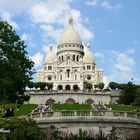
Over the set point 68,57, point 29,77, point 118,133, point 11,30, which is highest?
point 68,57

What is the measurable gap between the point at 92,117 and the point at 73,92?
6688 centimetres

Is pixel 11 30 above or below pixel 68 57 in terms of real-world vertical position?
below

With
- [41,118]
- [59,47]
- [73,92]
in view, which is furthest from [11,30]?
[59,47]

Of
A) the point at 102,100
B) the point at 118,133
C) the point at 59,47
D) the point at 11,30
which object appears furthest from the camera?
the point at 59,47

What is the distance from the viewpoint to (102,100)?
96.9 metres

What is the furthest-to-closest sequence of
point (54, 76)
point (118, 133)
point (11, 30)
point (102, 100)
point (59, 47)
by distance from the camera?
point (59, 47) → point (54, 76) → point (102, 100) → point (11, 30) → point (118, 133)

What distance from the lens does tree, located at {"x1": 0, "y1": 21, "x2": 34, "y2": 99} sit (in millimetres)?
32812

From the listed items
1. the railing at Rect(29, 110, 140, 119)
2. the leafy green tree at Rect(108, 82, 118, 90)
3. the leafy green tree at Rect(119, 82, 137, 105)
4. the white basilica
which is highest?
the white basilica

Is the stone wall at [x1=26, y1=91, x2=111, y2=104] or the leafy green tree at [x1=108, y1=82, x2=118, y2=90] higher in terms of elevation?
the leafy green tree at [x1=108, y1=82, x2=118, y2=90]

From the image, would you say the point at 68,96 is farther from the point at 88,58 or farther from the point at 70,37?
the point at 70,37

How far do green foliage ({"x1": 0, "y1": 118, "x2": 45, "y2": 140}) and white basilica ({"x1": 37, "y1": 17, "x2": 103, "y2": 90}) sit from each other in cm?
10108

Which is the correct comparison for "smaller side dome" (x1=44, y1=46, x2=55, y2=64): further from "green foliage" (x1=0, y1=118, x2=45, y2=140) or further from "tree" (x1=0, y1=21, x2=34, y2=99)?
"green foliage" (x1=0, y1=118, x2=45, y2=140)

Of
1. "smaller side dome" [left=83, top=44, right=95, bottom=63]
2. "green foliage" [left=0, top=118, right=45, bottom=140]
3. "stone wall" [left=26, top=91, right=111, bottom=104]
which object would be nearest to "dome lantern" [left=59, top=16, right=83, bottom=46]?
"smaller side dome" [left=83, top=44, right=95, bottom=63]

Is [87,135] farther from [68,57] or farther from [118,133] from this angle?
[68,57]
